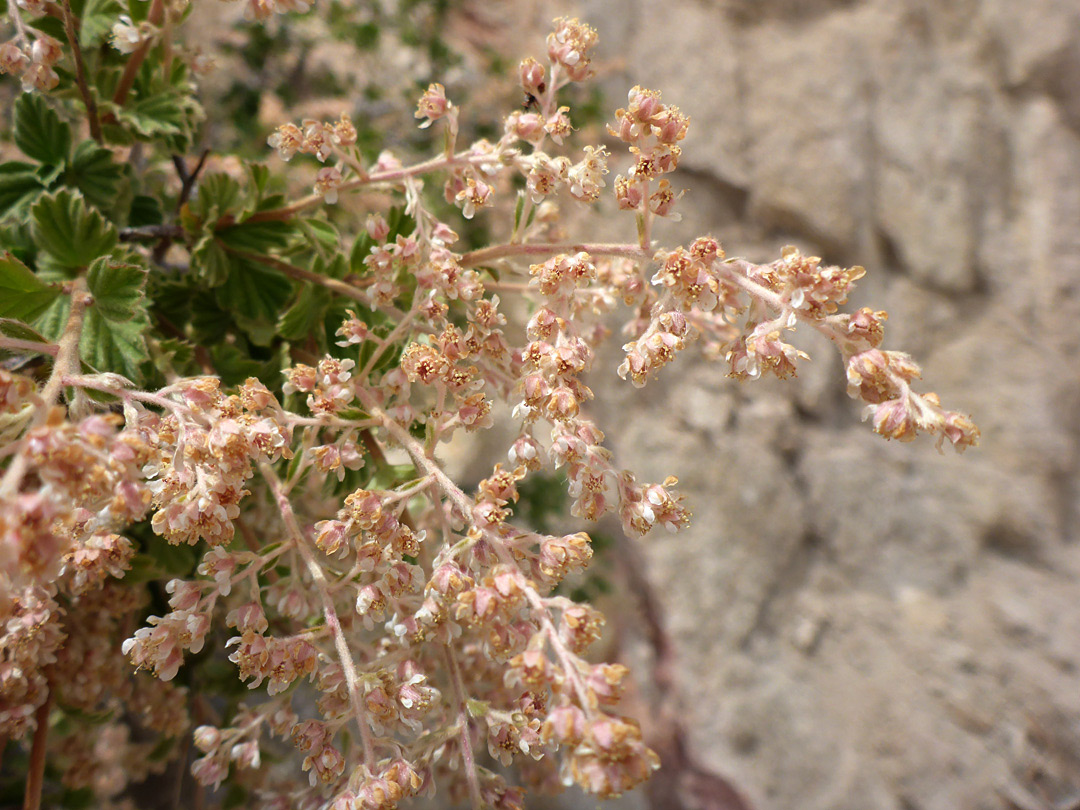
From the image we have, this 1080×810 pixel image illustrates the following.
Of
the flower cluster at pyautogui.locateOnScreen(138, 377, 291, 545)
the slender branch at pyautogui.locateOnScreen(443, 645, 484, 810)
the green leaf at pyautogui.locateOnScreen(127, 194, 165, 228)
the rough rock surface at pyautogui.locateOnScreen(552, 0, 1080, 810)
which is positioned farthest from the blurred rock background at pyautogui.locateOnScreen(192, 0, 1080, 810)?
the flower cluster at pyautogui.locateOnScreen(138, 377, 291, 545)

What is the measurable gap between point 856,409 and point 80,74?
6.78 feet

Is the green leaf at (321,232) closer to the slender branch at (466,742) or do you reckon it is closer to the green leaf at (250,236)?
the green leaf at (250,236)

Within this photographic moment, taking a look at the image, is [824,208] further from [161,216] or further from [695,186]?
[161,216]

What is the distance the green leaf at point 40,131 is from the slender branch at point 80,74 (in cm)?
2

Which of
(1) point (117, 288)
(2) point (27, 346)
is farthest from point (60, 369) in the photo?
(1) point (117, 288)

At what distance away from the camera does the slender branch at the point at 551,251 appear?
18.8 inches

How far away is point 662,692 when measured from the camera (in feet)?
6.56

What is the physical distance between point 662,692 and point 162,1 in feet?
6.47

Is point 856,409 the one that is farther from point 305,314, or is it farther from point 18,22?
point 18,22

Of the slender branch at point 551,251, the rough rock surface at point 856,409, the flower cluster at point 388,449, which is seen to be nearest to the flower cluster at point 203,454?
the flower cluster at point 388,449

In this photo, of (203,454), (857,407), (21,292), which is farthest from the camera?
(857,407)

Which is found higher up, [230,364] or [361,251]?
[361,251]

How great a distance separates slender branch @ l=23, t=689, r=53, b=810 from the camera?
0.55m

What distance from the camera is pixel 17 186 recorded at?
2.10 ft
